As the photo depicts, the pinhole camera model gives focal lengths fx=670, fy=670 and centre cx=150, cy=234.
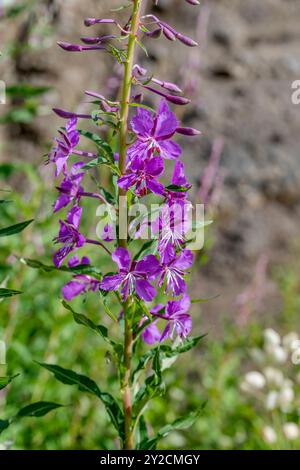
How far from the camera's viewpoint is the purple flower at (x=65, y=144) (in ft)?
5.53

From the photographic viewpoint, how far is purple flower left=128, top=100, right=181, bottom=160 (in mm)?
1586

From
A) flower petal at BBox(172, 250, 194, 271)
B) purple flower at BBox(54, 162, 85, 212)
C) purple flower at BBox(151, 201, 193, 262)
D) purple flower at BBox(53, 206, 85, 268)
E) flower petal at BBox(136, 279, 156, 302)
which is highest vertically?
purple flower at BBox(54, 162, 85, 212)

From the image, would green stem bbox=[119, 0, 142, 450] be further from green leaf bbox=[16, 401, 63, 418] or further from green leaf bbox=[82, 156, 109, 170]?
green leaf bbox=[16, 401, 63, 418]

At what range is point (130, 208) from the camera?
1.70 meters

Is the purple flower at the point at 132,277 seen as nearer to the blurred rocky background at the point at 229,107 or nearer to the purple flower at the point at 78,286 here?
the purple flower at the point at 78,286

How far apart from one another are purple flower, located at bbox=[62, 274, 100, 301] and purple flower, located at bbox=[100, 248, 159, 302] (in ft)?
0.72

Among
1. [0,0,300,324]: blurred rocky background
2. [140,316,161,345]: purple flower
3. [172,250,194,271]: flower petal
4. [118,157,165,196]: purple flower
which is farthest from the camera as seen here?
[0,0,300,324]: blurred rocky background

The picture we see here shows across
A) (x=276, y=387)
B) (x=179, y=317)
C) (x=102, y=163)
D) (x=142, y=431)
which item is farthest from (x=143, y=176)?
(x=276, y=387)

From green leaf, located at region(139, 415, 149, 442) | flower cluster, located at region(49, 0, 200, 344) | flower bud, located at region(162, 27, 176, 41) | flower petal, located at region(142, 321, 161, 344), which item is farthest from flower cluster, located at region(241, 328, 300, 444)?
flower bud, located at region(162, 27, 176, 41)

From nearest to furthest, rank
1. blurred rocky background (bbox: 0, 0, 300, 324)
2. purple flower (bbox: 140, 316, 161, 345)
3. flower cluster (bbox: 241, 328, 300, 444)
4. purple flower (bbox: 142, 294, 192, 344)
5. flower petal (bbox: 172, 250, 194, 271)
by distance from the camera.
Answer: flower petal (bbox: 172, 250, 194, 271) < purple flower (bbox: 142, 294, 192, 344) < purple flower (bbox: 140, 316, 161, 345) < flower cluster (bbox: 241, 328, 300, 444) < blurred rocky background (bbox: 0, 0, 300, 324)

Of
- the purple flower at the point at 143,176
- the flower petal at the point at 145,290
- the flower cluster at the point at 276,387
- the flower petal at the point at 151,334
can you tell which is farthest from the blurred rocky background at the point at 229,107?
the purple flower at the point at 143,176

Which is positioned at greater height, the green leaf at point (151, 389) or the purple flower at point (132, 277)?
the purple flower at point (132, 277)

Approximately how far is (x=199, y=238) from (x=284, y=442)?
1828 millimetres

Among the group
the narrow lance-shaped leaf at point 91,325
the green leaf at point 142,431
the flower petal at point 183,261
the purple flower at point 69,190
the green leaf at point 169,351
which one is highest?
the purple flower at point 69,190
